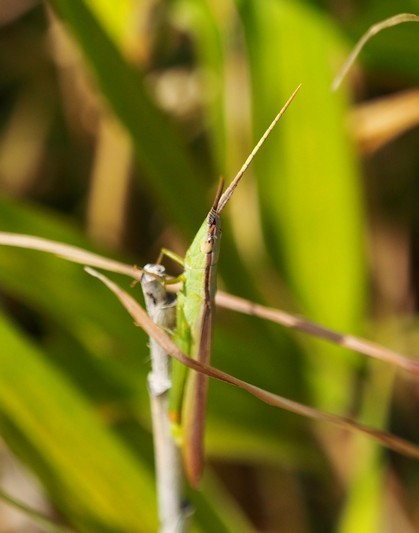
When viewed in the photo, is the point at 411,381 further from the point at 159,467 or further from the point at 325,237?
the point at 159,467

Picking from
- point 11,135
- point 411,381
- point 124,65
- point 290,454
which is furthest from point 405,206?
point 11,135

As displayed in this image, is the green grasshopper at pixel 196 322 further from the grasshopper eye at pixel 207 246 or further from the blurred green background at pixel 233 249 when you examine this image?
the blurred green background at pixel 233 249

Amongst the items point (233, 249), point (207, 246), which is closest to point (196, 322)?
point (207, 246)

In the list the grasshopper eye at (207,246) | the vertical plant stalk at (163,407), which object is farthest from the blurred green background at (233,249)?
the grasshopper eye at (207,246)

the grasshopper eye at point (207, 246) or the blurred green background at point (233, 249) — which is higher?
the grasshopper eye at point (207, 246)

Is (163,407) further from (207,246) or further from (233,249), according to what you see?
(233,249)
